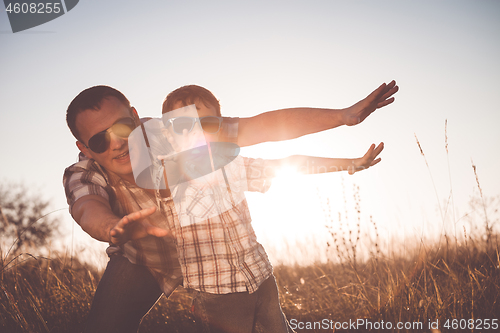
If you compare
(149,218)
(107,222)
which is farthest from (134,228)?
(149,218)

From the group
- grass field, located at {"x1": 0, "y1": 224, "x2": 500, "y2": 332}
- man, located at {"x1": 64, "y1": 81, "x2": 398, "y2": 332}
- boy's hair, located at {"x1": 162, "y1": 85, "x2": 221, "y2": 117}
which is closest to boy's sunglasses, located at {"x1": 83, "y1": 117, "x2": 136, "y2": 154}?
man, located at {"x1": 64, "y1": 81, "x2": 398, "y2": 332}

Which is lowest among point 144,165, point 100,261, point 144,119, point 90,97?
point 100,261

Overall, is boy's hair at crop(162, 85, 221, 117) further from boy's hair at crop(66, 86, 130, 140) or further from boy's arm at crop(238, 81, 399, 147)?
boy's hair at crop(66, 86, 130, 140)

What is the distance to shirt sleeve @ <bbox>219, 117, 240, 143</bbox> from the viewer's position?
229 centimetres

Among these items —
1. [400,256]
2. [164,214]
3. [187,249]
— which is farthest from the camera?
[400,256]

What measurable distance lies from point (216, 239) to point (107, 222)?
56cm

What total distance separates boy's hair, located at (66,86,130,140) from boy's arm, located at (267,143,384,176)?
1134mm

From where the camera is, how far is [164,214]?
73.2 inches

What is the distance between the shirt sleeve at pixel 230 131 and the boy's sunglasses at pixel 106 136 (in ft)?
2.06

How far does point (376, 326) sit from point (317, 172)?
1387 mm

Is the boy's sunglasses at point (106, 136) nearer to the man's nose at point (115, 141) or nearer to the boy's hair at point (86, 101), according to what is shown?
the man's nose at point (115, 141)

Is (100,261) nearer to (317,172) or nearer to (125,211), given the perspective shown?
(125,211)

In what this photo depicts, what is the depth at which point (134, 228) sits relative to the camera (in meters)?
1.32

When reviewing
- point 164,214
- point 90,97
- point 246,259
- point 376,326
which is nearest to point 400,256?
point 376,326
